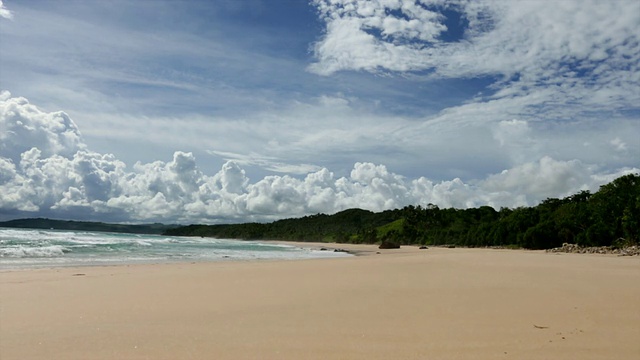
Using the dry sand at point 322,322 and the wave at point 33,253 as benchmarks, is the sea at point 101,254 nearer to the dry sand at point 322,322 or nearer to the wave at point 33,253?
the wave at point 33,253

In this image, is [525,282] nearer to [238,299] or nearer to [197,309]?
[238,299]

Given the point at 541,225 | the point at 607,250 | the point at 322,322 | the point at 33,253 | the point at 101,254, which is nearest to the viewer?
the point at 322,322

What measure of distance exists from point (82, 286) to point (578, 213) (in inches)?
2114

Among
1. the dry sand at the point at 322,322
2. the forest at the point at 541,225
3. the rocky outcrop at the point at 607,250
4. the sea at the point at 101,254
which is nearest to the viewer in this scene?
the dry sand at the point at 322,322

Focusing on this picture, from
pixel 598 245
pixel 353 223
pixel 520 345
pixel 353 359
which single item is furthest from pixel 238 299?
pixel 353 223

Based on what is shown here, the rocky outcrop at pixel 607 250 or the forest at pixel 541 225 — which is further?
the forest at pixel 541 225

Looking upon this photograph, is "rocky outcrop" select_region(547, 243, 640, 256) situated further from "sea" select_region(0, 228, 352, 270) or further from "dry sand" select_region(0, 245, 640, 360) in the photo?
"dry sand" select_region(0, 245, 640, 360)

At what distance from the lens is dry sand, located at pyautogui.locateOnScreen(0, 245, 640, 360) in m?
4.88

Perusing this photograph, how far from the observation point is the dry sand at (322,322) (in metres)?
4.88

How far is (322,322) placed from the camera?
631 centimetres

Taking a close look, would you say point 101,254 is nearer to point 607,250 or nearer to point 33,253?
point 33,253

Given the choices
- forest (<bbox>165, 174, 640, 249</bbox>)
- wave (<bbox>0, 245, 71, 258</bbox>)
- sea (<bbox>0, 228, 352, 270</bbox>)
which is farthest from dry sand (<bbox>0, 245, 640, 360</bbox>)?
forest (<bbox>165, 174, 640, 249</bbox>)

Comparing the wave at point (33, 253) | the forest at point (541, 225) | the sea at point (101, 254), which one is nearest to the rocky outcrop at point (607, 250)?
the forest at point (541, 225)

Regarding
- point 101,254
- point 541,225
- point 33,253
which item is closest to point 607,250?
point 541,225
